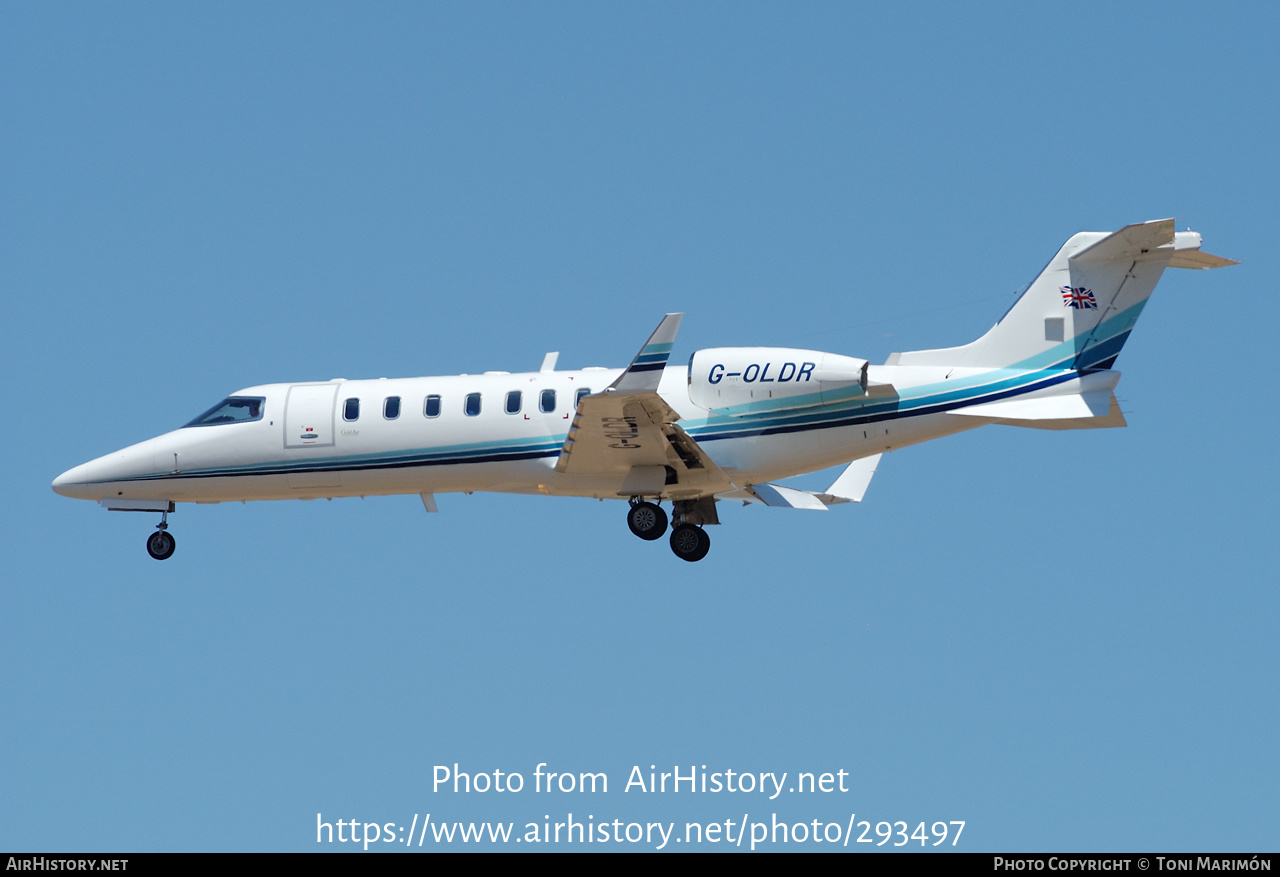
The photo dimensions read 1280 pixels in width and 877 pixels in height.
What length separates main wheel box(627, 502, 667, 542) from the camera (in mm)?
23078

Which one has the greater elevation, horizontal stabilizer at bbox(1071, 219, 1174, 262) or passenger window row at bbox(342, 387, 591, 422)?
horizontal stabilizer at bbox(1071, 219, 1174, 262)

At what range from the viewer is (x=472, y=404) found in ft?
75.7

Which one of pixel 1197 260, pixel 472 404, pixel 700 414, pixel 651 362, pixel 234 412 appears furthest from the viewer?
pixel 234 412

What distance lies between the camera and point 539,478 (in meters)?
22.9

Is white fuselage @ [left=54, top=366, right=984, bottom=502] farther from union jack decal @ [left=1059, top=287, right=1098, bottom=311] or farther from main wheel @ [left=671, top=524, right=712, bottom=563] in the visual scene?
union jack decal @ [left=1059, top=287, right=1098, bottom=311]

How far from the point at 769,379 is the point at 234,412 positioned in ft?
26.5

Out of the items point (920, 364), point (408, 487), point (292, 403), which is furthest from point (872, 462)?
point (292, 403)

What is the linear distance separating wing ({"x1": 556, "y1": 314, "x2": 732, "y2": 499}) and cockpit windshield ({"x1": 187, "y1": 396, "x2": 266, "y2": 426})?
498 cm

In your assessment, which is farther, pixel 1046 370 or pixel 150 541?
pixel 150 541

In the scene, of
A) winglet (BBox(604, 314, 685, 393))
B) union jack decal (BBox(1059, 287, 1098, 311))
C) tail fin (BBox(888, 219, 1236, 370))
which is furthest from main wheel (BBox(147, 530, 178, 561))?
union jack decal (BBox(1059, 287, 1098, 311))

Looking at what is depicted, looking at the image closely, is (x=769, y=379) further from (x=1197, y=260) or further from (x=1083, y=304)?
(x=1197, y=260)

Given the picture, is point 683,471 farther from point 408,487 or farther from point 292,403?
point 292,403

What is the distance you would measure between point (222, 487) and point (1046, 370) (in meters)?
11.9

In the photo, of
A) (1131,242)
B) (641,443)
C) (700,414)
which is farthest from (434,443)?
(1131,242)
